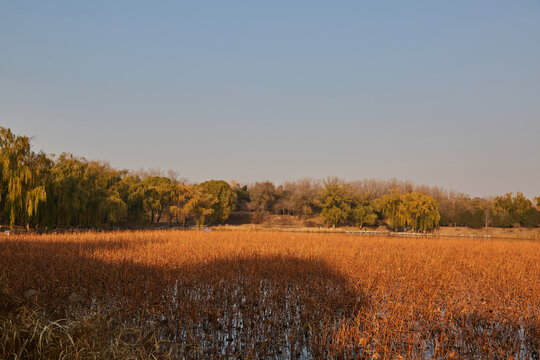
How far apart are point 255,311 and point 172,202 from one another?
122ft

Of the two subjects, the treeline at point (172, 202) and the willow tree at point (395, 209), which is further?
the willow tree at point (395, 209)

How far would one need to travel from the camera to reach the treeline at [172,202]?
832 inches

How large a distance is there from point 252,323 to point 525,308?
6.24 metres

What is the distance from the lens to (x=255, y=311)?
6199 millimetres

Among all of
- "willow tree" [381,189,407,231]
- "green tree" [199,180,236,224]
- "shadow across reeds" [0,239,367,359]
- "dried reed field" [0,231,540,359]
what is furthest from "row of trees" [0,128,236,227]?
"willow tree" [381,189,407,231]

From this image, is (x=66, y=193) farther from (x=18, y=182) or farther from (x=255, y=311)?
(x=255, y=311)

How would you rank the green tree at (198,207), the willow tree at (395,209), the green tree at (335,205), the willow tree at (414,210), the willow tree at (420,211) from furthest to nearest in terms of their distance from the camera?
the green tree at (335,205), the willow tree at (395,209), the willow tree at (414,210), the willow tree at (420,211), the green tree at (198,207)

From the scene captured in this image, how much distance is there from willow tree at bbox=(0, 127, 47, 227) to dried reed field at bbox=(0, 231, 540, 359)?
1059cm

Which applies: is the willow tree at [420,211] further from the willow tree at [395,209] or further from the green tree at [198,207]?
the green tree at [198,207]

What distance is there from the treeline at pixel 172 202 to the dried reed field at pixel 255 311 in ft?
40.0

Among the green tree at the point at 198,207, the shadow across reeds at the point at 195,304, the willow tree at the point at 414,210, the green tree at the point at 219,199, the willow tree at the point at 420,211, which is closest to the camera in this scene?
the shadow across reeds at the point at 195,304

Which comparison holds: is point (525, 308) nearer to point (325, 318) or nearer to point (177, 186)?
point (325, 318)

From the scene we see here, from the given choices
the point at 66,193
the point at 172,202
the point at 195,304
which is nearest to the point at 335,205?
the point at 172,202

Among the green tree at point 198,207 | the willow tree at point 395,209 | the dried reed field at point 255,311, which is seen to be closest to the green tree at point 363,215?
the willow tree at point 395,209
